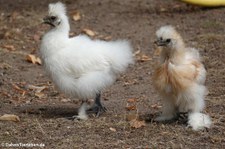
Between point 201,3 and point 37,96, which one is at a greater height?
point 201,3

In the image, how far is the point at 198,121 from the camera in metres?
6.29

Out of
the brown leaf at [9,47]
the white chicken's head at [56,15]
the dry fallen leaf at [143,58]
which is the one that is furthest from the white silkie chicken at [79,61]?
the brown leaf at [9,47]

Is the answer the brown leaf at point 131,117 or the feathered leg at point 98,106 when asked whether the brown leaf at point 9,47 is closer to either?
the feathered leg at point 98,106

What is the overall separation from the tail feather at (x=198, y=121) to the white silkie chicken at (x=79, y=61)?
3.44 ft

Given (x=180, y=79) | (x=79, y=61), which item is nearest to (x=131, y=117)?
(x=180, y=79)

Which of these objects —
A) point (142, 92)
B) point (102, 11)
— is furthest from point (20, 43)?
point (142, 92)

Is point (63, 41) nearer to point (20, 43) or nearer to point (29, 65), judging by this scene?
point (29, 65)

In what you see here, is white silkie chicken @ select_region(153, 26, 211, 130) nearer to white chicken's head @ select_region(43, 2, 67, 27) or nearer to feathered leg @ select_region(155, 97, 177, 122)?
feathered leg @ select_region(155, 97, 177, 122)

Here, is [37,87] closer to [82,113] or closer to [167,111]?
[82,113]

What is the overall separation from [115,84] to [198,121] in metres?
2.27

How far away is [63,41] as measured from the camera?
6.80 meters

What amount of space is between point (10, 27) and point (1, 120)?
508 cm

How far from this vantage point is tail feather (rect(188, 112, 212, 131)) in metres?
6.24


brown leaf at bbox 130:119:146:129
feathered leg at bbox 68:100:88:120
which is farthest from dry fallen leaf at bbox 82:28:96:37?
brown leaf at bbox 130:119:146:129
